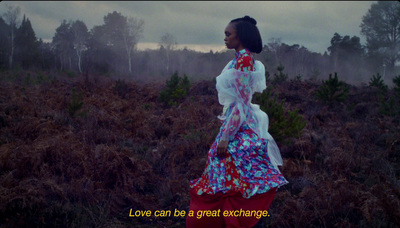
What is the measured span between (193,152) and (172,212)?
1816 mm

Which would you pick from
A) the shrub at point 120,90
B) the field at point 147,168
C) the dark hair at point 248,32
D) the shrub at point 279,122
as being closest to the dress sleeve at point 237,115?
the dark hair at point 248,32

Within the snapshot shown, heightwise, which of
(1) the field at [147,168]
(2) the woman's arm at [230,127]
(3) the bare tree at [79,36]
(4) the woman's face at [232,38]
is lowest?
(1) the field at [147,168]

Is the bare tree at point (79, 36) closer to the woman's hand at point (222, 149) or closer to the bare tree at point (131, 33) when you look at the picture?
the bare tree at point (131, 33)

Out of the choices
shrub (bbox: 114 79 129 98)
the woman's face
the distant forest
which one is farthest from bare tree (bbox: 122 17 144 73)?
the woman's face

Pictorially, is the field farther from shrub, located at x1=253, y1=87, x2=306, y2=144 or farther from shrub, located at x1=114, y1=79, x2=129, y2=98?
shrub, located at x1=114, y1=79, x2=129, y2=98

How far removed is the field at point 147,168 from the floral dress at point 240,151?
0.41 m

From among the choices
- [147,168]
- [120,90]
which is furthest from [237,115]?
[120,90]

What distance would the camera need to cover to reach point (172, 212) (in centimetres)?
357

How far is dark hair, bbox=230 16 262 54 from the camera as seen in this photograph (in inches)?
89.8

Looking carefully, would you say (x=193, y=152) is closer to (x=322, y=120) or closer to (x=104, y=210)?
(x=104, y=210)

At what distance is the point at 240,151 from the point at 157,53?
133 feet

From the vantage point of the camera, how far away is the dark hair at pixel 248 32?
2.28 meters

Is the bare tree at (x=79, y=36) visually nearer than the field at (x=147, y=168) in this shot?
No

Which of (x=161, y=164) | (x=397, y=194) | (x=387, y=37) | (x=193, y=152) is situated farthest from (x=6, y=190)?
(x=387, y=37)
